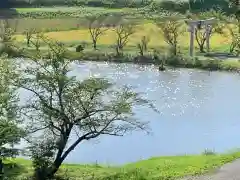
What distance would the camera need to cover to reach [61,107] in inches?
1035

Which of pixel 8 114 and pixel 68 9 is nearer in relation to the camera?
pixel 8 114

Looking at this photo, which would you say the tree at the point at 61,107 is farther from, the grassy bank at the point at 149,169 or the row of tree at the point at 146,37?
the row of tree at the point at 146,37

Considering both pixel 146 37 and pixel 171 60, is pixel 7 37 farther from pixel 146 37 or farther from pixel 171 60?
pixel 171 60

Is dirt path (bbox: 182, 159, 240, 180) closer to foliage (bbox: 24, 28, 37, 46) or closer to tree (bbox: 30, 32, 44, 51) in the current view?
tree (bbox: 30, 32, 44, 51)

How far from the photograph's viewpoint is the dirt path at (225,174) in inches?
888

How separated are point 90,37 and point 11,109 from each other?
45.5 meters

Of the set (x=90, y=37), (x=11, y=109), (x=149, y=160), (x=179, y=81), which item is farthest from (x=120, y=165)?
(x=90, y=37)

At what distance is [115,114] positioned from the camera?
26.6 metres

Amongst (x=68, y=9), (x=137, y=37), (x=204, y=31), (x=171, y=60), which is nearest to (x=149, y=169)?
(x=171, y=60)

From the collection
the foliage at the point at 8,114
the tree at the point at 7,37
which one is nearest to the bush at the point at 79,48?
the tree at the point at 7,37

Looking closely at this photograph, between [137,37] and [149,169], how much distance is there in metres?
44.1

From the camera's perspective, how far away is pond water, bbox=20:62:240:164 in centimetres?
3281

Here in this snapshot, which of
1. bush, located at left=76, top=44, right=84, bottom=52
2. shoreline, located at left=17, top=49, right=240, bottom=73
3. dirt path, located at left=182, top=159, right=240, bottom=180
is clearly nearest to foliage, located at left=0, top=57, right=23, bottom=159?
dirt path, located at left=182, top=159, right=240, bottom=180

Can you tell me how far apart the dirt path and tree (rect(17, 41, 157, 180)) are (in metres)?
4.79
